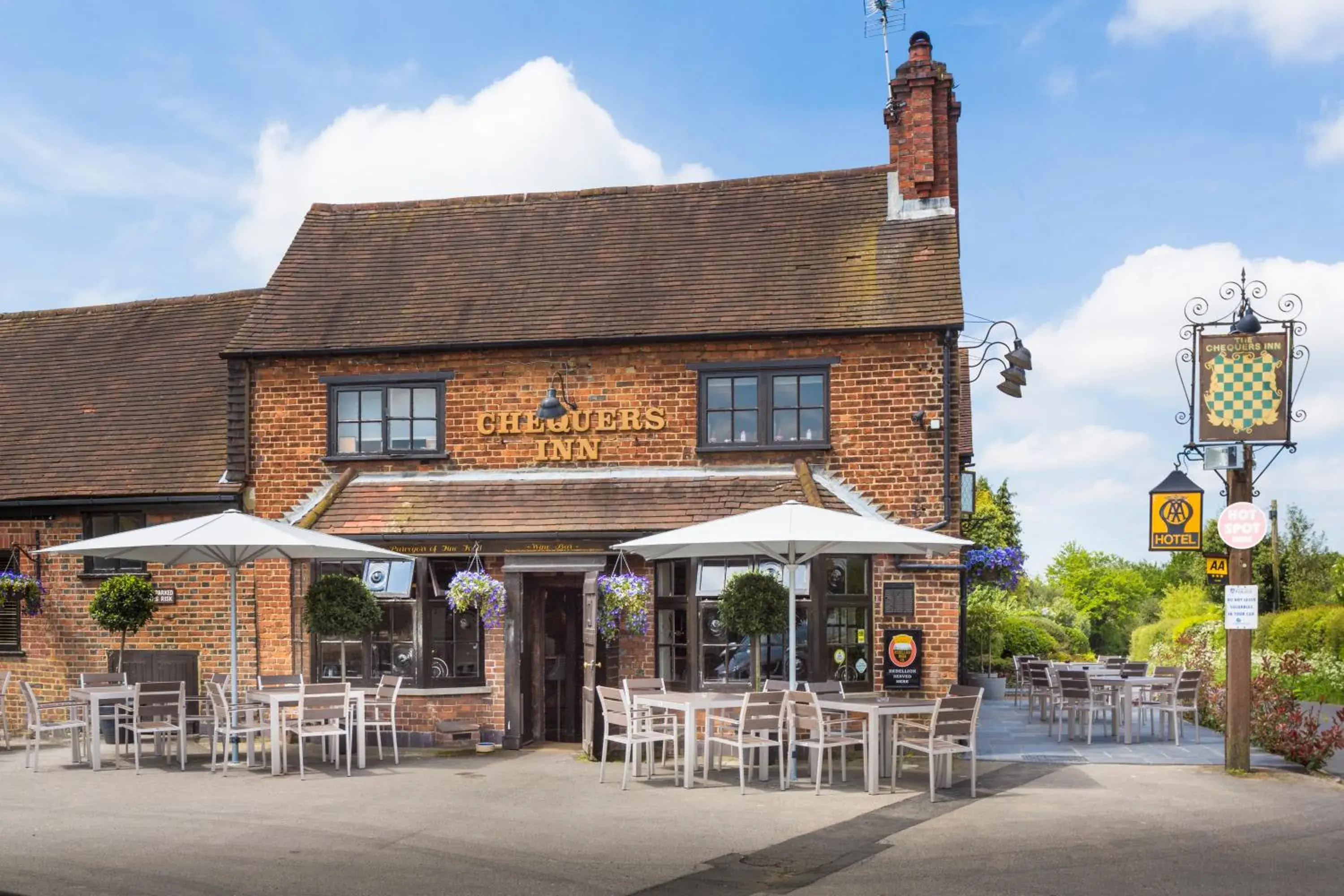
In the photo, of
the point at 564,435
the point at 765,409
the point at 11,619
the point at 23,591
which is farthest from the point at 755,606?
the point at 11,619

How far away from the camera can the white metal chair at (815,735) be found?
466 inches

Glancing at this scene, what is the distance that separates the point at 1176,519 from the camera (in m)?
14.8

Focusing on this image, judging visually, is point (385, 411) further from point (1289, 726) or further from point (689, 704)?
point (1289, 726)

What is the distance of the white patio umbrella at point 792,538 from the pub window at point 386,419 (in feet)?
14.7

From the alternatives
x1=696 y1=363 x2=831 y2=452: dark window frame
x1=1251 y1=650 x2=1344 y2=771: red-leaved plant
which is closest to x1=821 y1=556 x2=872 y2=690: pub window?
x1=696 y1=363 x2=831 y2=452: dark window frame

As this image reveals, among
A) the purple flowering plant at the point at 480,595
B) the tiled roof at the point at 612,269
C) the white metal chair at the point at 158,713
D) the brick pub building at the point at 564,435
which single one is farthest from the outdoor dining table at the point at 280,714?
the tiled roof at the point at 612,269

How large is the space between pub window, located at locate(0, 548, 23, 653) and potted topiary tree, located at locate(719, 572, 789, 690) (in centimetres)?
979

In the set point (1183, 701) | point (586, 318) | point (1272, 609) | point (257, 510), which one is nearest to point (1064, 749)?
point (1183, 701)

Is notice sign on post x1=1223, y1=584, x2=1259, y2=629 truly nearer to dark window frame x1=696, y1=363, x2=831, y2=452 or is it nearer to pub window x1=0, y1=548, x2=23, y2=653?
dark window frame x1=696, y1=363, x2=831, y2=452

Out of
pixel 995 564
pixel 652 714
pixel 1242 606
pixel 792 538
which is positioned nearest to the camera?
pixel 792 538

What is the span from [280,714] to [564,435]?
16.0 feet

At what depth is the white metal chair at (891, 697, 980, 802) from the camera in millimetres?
11438

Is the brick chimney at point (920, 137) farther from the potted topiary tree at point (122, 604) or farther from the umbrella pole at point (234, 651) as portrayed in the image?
the potted topiary tree at point (122, 604)

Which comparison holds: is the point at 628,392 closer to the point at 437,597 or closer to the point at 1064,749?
the point at 437,597
